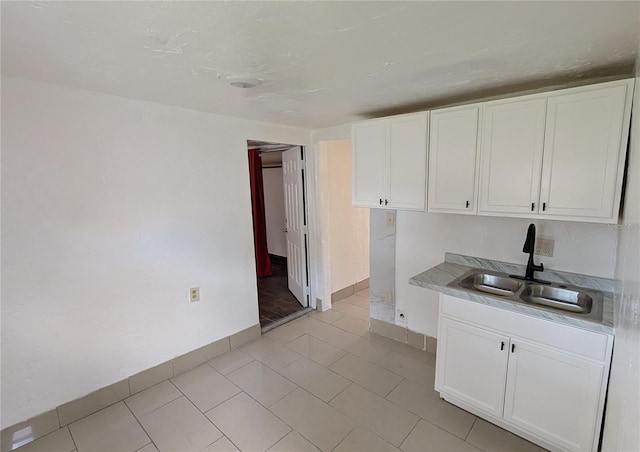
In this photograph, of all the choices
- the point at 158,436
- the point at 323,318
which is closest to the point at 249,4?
the point at 158,436

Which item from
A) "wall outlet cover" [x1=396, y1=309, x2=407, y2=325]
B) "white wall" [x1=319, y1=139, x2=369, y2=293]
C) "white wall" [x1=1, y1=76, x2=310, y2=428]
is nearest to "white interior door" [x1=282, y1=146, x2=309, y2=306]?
"white wall" [x1=319, y1=139, x2=369, y2=293]

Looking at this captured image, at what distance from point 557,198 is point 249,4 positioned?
198 cm

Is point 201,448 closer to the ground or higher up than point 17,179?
closer to the ground

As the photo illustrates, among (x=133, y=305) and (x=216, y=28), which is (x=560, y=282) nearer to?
(x=216, y=28)

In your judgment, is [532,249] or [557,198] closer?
[557,198]

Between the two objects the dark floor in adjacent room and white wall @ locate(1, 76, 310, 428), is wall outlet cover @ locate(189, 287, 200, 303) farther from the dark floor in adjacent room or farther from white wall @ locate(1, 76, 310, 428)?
the dark floor in adjacent room

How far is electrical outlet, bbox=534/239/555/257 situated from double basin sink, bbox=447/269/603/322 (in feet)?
0.67

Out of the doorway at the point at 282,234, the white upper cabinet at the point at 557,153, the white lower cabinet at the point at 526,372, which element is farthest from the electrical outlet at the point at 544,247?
the doorway at the point at 282,234

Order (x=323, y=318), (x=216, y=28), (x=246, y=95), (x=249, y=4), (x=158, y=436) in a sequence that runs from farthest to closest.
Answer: (x=323, y=318)
(x=246, y=95)
(x=158, y=436)
(x=216, y=28)
(x=249, y=4)

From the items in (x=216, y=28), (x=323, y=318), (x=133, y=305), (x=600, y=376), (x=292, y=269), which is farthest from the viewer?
(x=292, y=269)

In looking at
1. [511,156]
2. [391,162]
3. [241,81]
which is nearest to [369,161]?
[391,162]

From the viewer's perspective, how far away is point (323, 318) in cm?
368

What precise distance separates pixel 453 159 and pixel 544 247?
3.00ft

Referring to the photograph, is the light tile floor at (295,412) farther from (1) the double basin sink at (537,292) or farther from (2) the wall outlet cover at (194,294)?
(1) the double basin sink at (537,292)
